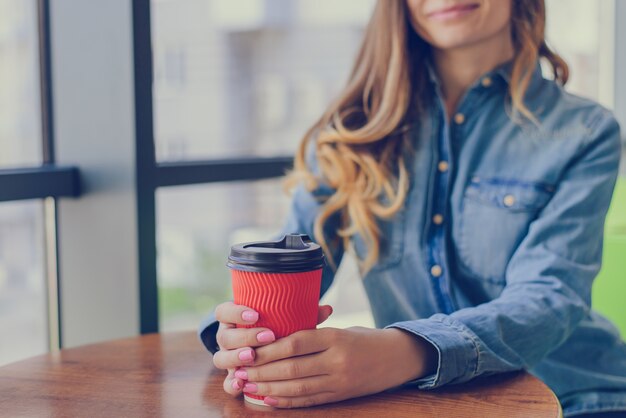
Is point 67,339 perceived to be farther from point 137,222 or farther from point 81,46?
point 81,46

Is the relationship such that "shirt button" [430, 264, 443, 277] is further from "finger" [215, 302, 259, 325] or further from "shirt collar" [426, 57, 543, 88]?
"finger" [215, 302, 259, 325]

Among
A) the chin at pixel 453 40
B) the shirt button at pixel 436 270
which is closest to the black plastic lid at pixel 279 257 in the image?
the shirt button at pixel 436 270

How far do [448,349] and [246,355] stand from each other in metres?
0.26

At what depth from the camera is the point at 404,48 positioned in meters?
1.53

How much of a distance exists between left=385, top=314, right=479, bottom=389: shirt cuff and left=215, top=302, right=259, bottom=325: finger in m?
0.21

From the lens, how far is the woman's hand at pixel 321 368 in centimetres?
93

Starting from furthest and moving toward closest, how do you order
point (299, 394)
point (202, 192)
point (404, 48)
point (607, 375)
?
point (202, 192), point (404, 48), point (607, 375), point (299, 394)

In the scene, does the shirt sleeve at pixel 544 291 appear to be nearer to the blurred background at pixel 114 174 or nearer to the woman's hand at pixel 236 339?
the woman's hand at pixel 236 339

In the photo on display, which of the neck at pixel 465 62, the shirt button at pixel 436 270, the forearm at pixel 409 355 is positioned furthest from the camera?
the neck at pixel 465 62

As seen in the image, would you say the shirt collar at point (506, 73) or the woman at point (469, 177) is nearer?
the woman at point (469, 177)

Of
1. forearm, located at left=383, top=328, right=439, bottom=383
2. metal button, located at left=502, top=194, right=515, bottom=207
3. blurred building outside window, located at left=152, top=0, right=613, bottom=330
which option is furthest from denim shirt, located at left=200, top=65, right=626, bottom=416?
blurred building outside window, located at left=152, top=0, right=613, bottom=330

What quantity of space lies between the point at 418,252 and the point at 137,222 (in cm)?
66

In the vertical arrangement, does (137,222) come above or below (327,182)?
below

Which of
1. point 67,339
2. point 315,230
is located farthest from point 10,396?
point 67,339
